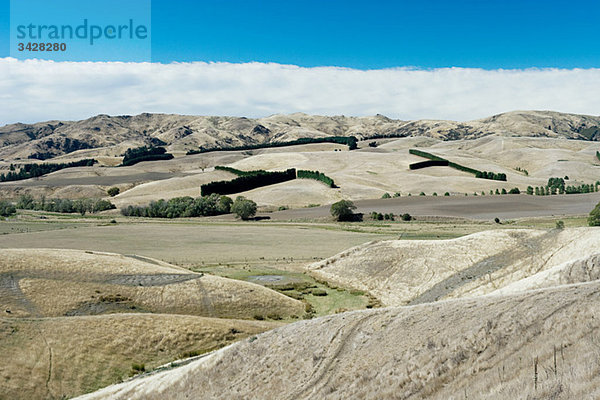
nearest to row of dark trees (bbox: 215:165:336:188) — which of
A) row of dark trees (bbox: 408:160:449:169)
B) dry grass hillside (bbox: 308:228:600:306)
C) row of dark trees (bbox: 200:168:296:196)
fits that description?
row of dark trees (bbox: 200:168:296:196)

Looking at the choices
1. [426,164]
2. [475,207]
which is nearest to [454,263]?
[475,207]

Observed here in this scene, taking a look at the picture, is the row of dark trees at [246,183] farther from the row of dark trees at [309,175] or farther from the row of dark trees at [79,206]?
the row of dark trees at [79,206]

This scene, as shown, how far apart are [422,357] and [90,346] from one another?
73.2 ft

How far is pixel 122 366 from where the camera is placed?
1244 inches

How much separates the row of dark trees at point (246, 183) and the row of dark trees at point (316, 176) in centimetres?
278

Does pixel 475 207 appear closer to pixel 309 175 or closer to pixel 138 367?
pixel 309 175

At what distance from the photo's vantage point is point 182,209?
125062mm

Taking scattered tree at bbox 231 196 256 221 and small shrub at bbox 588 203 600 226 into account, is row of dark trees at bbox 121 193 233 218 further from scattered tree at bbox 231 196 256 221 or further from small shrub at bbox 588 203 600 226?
small shrub at bbox 588 203 600 226

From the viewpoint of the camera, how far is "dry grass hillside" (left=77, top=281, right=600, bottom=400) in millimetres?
15812

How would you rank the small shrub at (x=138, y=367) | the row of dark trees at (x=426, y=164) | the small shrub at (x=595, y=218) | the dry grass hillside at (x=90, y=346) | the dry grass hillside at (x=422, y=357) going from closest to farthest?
the dry grass hillside at (x=422, y=357), the dry grass hillside at (x=90, y=346), the small shrub at (x=138, y=367), the small shrub at (x=595, y=218), the row of dark trees at (x=426, y=164)

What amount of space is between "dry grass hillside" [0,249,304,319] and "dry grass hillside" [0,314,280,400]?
17.0ft

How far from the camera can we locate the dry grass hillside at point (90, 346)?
2903cm

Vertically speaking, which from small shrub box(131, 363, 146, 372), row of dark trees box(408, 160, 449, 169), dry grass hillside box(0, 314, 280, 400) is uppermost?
row of dark trees box(408, 160, 449, 169)

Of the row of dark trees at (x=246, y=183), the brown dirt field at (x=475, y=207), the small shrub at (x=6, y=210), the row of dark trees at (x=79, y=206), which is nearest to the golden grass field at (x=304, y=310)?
the brown dirt field at (x=475, y=207)
